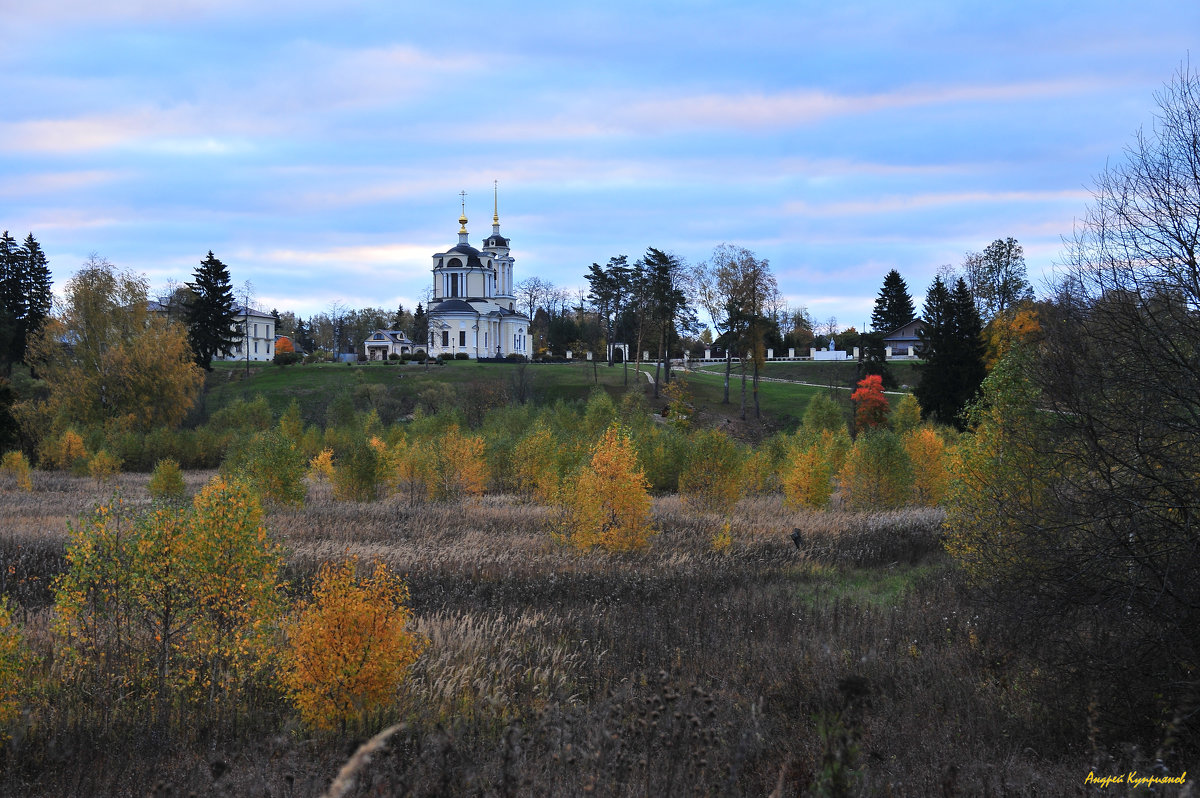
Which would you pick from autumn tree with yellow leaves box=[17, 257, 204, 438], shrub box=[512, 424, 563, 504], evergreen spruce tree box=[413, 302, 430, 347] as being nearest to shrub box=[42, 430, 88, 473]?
autumn tree with yellow leaves box=[17, 257, 204, 438]

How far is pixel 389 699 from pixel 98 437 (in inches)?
1438

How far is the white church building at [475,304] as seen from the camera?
9256cm

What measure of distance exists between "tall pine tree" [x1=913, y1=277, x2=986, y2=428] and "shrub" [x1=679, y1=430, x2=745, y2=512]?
84.4 feet

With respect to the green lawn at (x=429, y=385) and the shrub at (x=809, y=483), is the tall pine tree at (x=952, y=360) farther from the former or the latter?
the shrub at (x=809, y=483)

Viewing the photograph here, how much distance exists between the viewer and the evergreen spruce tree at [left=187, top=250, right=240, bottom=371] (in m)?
65.2

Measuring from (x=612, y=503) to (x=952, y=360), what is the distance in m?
34.9

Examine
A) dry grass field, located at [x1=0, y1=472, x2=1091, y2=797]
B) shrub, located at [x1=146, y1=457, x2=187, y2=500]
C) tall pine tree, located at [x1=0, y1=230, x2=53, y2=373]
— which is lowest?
dry grass field, located at [x1=0, y1=472, x2=1091, y2=797]

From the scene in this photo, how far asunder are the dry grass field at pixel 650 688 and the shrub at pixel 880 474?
4846 mm

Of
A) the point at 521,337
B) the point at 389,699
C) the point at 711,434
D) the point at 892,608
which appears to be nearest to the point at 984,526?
the point at 892,608

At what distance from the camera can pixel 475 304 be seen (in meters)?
97.8

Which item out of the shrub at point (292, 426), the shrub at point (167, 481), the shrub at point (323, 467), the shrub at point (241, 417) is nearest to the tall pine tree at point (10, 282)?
the shrub at point (241, 417)

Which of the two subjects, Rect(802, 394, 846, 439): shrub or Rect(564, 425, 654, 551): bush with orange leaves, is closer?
Rect(564, 425, 654, 551): bush with orange leaves

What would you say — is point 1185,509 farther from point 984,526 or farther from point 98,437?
point 98,437

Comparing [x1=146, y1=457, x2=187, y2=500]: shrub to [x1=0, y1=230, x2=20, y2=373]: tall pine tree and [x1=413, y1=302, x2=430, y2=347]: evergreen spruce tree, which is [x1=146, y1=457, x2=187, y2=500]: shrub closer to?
[x1=0, y1=230, x2=20, y2=373]: tall pine tree
